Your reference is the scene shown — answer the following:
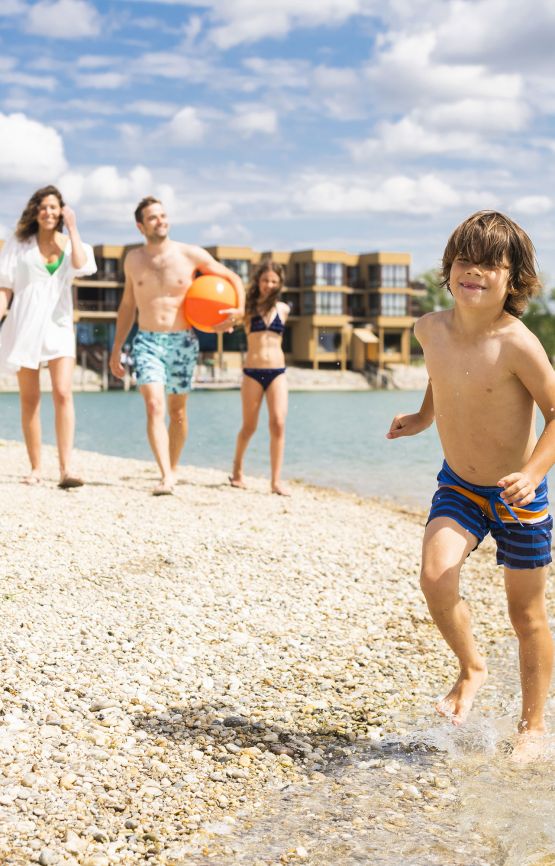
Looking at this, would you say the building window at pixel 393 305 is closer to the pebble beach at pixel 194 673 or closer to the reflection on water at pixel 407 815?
the pebble beach at pixel 194 673

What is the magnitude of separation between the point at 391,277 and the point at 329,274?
5879 mm

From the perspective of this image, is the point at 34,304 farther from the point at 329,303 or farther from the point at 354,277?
the point at 354,277

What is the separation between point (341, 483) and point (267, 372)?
4.44 metres

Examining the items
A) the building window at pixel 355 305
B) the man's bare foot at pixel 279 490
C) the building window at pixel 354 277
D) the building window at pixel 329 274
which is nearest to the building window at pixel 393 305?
the building window at pixel 355 305

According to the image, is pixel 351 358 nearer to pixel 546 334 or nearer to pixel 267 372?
pixel 546 334

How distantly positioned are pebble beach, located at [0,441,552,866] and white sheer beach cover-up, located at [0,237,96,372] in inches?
50.7

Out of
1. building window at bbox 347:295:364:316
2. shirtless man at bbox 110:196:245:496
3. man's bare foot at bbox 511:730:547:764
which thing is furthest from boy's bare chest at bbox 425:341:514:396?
building window at bbox 347:295:364:316

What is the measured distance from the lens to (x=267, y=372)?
930cm

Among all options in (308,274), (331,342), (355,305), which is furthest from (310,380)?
(355,305)

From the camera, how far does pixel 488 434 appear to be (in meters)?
3.54

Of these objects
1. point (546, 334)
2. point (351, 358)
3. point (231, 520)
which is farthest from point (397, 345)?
point (231, 520)

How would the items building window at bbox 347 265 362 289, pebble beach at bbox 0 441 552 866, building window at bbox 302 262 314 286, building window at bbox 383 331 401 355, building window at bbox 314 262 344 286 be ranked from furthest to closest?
building window at bbox 383 331 401 355, building window at bbox 347 265 362 289, building window at bbox 302 262 314 286, building window at bbox 314 262 344 286, pebble beach at bbox 0 441 552 866

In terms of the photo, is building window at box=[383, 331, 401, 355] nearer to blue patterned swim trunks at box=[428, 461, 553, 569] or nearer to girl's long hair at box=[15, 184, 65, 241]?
girl's long hair at box=[15, 184, 65, 241]

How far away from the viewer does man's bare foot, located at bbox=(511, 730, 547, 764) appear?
370 centimetres
